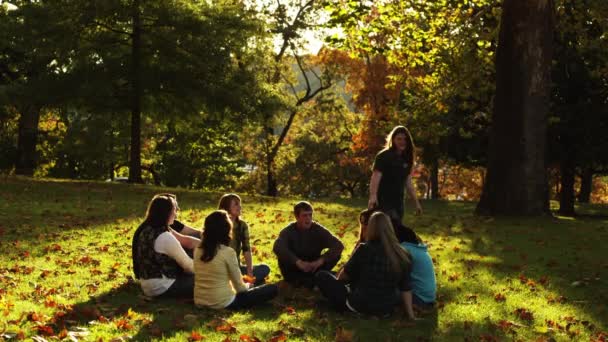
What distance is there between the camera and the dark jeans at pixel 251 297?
8453 mm

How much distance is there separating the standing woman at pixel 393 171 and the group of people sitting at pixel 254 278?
68.9 inches

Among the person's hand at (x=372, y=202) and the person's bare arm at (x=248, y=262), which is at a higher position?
the person's hand at (x=372, y=202)

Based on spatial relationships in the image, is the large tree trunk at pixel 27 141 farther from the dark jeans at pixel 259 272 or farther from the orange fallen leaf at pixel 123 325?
the orange fallen leaf at pixel 123 325

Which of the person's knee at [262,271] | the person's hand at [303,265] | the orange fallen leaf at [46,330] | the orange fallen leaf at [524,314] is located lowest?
the orange fallen leaf at [46,330]

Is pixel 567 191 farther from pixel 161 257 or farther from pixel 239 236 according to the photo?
pixel 161 257

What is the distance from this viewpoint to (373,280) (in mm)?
8055

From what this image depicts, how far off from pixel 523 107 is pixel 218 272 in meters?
13.2

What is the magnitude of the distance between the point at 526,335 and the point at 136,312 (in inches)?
184

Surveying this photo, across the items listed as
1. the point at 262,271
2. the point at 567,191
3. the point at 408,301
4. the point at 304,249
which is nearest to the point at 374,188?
the point at 304,249

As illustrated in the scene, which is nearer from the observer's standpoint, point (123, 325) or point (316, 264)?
point (123, 325)

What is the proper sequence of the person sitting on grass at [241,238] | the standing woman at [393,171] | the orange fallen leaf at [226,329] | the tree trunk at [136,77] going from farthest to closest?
the tree trunk at [136,77] → the standing woman at [393,171] → the person sitting on grass at [241,238] → the orange fallen leaf at [226,329]

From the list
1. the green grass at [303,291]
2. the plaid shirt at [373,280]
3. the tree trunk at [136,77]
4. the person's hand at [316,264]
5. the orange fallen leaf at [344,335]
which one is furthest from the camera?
the tree trunk at [136,77]

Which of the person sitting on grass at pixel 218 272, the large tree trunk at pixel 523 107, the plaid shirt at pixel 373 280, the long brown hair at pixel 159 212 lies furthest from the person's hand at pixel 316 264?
the large tree trunk at pixel 523 107

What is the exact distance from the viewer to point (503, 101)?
63.2ft
